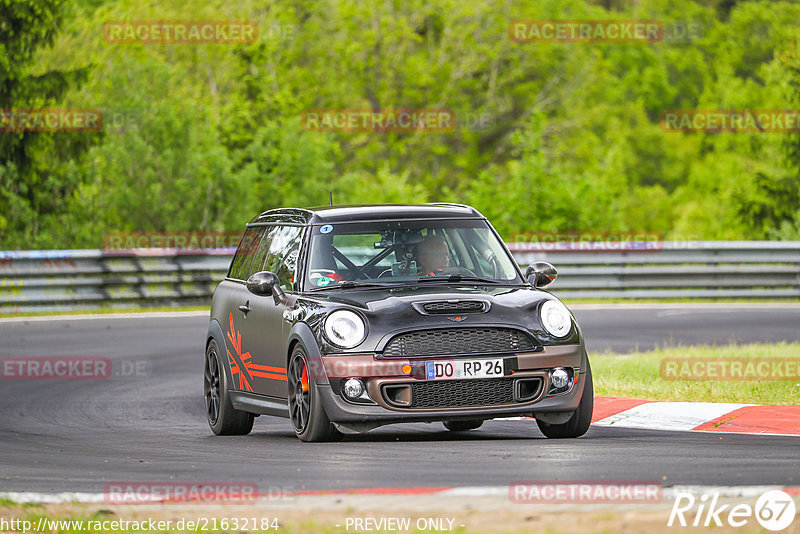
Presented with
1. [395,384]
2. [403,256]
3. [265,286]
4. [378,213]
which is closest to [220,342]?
[265,286]

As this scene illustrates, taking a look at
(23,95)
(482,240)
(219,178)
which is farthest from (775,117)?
(482,240)

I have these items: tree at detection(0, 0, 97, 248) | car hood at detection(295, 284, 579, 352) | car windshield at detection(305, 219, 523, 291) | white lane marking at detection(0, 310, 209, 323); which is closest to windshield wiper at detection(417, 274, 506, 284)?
car windshield at detection(305, 219, 523, 291)

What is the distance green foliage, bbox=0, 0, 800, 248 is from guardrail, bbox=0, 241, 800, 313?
21.5 feet

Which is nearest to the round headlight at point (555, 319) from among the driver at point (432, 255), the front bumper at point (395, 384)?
the front bumper at point (395, 384)

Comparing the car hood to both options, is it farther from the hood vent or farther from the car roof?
the car roof

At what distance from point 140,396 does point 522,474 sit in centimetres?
691

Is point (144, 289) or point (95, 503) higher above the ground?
point (95, 503)

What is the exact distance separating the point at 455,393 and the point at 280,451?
3.86ft

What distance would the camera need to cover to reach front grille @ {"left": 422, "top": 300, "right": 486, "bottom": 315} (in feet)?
29.6

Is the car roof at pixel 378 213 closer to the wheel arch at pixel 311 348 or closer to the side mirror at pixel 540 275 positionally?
the side mirror at pixel 540 275

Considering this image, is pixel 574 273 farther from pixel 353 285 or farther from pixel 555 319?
pixel 555 319

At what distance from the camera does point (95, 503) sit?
264 inches

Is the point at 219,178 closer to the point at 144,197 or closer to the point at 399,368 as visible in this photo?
the point at 144,197

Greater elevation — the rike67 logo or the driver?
the driver
